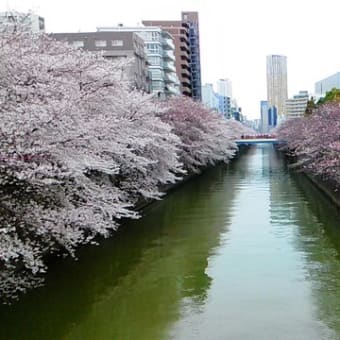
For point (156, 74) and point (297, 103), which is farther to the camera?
point (297, 103)

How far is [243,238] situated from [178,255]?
3.05 meters

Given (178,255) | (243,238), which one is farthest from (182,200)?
(178,255)

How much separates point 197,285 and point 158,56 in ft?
207

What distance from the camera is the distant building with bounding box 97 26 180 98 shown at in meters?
71.6

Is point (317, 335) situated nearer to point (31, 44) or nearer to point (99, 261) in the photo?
point (99, 261)

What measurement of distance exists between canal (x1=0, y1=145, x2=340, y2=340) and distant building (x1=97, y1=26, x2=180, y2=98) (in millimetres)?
50675

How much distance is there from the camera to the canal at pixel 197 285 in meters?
10.0

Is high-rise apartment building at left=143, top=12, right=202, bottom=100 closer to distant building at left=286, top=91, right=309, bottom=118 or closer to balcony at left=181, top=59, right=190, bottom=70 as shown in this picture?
balcony at left=181, top=59, right=190, bottom=70

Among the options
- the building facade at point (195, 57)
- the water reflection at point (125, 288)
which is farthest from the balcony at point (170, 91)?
the water reflection at point (125, 288)

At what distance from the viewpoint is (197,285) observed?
1277cm

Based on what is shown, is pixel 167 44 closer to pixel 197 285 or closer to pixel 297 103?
pixel 297 103

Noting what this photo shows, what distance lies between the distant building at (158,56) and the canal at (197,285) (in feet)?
166

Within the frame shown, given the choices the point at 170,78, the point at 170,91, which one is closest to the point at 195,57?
the point at 170,78

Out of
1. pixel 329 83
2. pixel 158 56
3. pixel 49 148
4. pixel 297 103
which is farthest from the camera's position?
pixel 297 103
